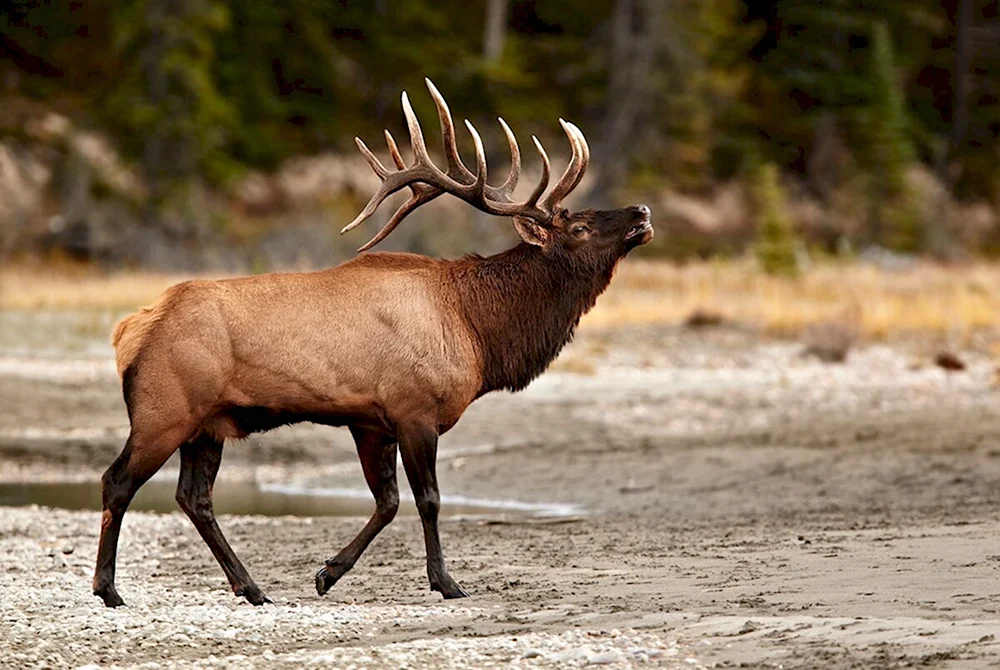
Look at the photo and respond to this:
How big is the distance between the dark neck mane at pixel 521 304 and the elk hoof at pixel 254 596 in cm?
166

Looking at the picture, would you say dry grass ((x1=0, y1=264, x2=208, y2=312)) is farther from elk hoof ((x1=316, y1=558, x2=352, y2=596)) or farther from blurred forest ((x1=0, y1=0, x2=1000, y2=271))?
elk hoof ((x1=316, y1=558, x2=352, y2=596))

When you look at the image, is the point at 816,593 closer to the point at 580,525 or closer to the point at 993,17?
the point at 580,525

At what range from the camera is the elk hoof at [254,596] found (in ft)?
30.5

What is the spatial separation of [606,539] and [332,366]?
2.50m

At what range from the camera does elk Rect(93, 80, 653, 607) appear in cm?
931

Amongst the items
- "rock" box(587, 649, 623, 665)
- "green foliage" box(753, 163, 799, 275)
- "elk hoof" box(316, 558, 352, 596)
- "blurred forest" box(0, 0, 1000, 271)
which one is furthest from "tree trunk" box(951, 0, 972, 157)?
"rock" box(587, 649, 623, 665)

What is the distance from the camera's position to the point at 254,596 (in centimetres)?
932

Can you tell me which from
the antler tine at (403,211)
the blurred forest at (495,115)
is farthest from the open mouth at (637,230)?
the blurred forest at (495,115)

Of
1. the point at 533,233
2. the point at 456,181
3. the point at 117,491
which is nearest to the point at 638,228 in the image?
the point at 533,233

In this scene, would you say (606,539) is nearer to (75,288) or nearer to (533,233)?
(533,233)

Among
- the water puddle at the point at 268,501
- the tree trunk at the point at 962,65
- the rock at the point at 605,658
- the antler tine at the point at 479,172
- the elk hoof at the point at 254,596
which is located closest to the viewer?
the rock at the point at 605,658

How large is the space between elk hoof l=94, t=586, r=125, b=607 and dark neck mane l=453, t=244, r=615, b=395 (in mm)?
2223

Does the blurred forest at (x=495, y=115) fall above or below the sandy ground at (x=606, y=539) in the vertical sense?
above

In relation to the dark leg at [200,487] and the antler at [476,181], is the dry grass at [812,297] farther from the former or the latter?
the dark leg at [200,487]
